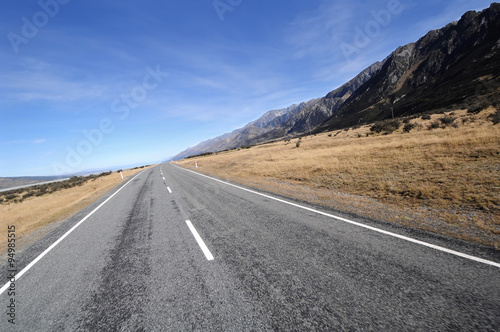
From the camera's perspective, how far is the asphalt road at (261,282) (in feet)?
8.07

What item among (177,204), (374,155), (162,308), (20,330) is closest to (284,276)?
(162,308)

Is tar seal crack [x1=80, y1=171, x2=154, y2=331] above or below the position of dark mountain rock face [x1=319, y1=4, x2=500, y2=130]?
below

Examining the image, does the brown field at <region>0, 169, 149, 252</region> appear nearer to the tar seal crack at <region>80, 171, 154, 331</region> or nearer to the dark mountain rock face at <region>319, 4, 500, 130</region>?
the tar seal crack at <region>80, 171, 154, 331</region>

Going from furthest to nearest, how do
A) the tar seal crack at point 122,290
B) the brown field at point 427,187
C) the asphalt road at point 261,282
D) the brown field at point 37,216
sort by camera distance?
the brown field at point 37,216
the brown field at point 427,187
the tar seal crack at point 122,290
the asphalt road at point 261,282

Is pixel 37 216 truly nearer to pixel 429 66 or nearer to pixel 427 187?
pixel 427 187

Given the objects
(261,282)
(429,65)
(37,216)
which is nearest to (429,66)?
(429,65)

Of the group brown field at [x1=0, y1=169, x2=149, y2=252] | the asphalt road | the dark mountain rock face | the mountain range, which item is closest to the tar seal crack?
the asphalt road

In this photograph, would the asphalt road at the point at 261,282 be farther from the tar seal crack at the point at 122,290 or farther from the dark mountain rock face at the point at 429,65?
the dark mountain rock face at the point at 429,65

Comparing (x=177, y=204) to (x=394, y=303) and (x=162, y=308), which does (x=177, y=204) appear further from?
(x=394, y=303)

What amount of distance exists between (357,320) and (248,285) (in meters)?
1.53

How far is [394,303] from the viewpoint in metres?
2.60

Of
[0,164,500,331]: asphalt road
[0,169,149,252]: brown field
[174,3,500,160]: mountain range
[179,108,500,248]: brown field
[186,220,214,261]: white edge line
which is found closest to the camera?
[0,164,500,331]: asphalt road

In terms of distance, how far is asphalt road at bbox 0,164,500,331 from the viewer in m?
2.46

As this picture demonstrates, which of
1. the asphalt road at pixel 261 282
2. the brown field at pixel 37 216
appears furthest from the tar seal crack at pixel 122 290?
the brown field at pixel 37 216
